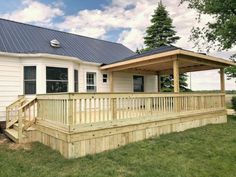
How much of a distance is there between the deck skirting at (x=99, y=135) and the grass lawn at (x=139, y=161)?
0.78 ft

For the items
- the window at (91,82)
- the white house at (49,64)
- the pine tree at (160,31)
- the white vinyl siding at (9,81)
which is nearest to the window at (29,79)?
the white house at (49,64)

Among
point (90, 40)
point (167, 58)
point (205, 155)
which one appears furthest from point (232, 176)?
point (90, 40)

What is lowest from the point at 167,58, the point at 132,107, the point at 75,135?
the point at 75,135

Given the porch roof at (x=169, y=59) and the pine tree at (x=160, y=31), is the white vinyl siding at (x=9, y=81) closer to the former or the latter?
the porch roof at (x=169, y=59)

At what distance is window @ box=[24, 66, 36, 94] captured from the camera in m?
8.83

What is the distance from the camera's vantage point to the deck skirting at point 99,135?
17.8 feet

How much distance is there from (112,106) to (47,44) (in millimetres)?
6229

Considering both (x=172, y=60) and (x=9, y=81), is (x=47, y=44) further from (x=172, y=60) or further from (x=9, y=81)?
(x=172, y=60)

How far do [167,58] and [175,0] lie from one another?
12.3 m

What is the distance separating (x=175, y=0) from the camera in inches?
752

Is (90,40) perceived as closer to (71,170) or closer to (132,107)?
(132,107)

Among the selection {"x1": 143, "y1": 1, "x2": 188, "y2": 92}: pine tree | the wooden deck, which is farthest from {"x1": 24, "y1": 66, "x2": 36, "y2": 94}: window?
{"x1": 143, "y1": 1, "x2": 188, "y2": 92}: pine tree

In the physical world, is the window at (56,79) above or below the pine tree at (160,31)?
below

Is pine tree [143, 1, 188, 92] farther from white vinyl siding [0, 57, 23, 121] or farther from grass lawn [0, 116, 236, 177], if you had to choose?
grass lawn [0, 116, 236, 177]
